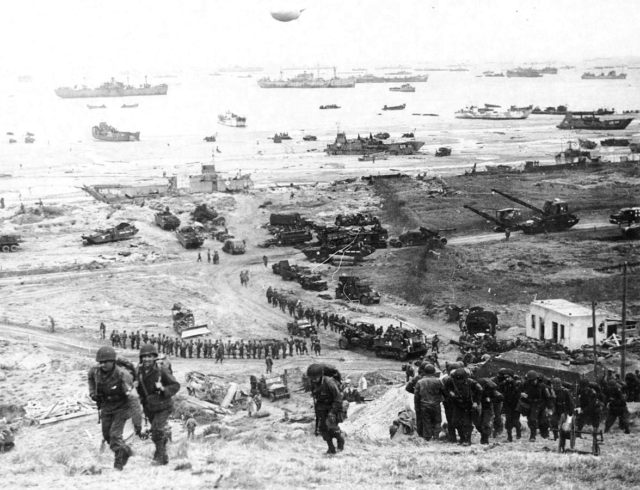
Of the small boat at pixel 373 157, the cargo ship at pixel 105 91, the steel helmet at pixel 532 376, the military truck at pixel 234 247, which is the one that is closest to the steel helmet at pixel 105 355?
the steel helmet at pixel 532 376

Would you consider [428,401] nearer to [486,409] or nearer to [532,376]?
[486,409]

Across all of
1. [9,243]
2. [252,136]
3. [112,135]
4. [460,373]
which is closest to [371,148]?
[252,136]

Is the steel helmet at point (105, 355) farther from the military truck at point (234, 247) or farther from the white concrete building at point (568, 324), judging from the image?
the military truck at point (234, 247)

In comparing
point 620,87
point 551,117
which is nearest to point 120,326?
point 551,117

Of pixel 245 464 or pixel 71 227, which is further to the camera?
pixel 71 227

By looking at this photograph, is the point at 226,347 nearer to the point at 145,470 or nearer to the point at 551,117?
the point at 145,470
